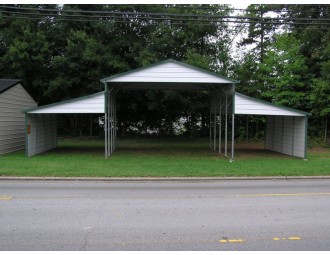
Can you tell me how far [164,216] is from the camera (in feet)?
23.4

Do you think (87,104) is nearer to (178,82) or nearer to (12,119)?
(178,82)

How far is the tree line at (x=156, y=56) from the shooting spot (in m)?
27.7

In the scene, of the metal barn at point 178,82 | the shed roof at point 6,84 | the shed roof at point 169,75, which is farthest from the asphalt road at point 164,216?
the shed roof at point 6,84

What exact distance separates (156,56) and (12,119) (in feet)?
41.0

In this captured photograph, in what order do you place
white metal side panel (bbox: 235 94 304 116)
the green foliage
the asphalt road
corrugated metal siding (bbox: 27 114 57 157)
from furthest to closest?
the green foliage
corrugated metal siding (bbox: 27 114 57 157)
white metal side panel (bbox: 235 94 304 116)
the asphalt road

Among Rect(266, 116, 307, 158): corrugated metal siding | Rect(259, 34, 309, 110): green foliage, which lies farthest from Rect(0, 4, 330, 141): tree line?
Rect(266, 116, 307, 158): corrugated metal siding

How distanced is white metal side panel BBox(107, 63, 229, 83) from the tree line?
9397 mm

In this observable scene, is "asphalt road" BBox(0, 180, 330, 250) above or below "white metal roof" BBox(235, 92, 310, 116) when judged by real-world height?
below

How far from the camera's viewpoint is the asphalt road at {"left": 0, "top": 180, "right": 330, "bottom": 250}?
5488mm

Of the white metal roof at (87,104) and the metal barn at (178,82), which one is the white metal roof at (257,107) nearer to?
the metal barn at (178,82)

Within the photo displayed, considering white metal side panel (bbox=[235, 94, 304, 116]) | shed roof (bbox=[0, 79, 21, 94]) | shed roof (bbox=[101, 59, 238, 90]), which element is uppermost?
shed roof (bbox=[101, 59, 238, 90])

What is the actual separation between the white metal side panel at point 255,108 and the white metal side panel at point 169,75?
4.23 feet

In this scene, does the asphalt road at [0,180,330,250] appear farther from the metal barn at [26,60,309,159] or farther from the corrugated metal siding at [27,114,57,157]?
the corrugated metal siding at [27,114,57,157]

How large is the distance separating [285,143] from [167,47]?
44.7 ft
